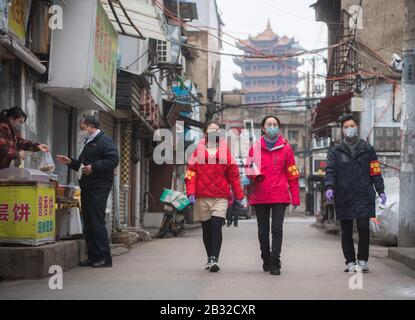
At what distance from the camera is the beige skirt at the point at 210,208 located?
884 cm

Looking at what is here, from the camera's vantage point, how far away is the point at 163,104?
90.5 feet

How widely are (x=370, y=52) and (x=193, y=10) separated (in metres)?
8.81

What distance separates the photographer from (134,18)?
13.3 meters

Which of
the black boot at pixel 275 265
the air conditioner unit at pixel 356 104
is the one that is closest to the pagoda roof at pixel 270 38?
the air conditioner unit at pixel 356 104

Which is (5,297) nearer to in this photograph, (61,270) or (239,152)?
(61,270)

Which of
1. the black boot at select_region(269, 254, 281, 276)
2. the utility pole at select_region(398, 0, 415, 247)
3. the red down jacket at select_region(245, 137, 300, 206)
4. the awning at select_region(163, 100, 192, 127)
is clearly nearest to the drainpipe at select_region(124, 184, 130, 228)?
the awning at select_region(163, 100, 192, 127)

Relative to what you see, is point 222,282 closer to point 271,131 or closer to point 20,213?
point 271,131

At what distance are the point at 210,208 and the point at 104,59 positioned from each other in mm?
4622

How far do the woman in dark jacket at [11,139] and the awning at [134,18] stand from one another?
3.59 metres

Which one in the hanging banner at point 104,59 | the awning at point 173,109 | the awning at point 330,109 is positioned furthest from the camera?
the awning at point 173,109

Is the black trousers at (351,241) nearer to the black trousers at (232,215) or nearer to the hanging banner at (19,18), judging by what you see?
the hanging banner at (19,18)

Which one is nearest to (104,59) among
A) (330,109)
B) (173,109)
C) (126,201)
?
(126,201)

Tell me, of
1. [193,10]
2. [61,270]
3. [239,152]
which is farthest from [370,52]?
[239,152]

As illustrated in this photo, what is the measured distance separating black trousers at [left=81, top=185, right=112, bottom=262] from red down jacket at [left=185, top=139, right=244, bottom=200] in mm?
1123
